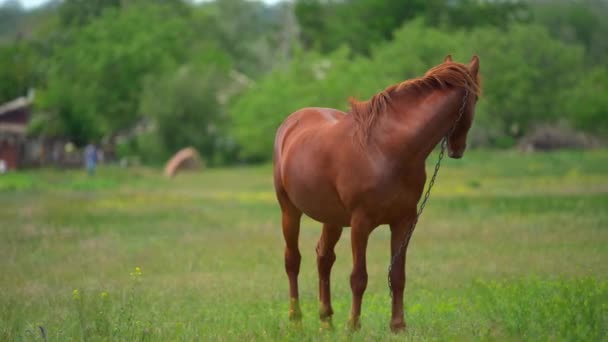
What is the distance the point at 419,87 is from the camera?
27.7ft

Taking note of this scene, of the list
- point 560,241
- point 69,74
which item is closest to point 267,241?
point 560,241

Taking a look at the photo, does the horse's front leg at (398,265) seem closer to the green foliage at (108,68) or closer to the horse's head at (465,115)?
the horse's head at (465,115)

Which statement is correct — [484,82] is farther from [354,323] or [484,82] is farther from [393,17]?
[354,323]

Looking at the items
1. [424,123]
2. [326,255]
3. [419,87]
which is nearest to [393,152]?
[424,123]

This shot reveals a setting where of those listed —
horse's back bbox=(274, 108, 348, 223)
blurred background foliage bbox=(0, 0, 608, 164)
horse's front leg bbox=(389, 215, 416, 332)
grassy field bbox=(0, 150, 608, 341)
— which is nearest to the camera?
horse's front leg bbox=(389, 215, 416, 332)

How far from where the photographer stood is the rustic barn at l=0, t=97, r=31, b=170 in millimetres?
62125

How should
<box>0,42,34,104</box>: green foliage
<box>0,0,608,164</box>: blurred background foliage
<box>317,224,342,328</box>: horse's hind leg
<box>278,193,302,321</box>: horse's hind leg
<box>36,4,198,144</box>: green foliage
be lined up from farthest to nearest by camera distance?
<box>0,42,34,104</box>: green foliage < <box>36,4,198,144</box>: green foliage < <box>0,0,608,164</box>: blurred background foliage < <box>278,193,302,321</box>: horse's hind leg < <box>317,224,342,328</box>: horse's hind leg

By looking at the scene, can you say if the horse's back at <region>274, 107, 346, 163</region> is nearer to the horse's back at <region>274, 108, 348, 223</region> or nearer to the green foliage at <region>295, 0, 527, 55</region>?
the horse's back at <region>274, 108, 348, 223</region>

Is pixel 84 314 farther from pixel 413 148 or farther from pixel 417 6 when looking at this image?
pixel 417 6

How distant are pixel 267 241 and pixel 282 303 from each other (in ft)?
24.5

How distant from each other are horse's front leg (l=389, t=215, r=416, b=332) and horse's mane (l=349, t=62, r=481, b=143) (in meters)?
0.84

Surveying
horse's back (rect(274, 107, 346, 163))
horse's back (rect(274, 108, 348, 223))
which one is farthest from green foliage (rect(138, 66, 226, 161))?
horse's back (rect(274, 108, 348, 223))

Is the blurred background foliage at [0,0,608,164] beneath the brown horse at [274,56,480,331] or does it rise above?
beneath

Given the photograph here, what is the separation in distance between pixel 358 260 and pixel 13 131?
65.8m
